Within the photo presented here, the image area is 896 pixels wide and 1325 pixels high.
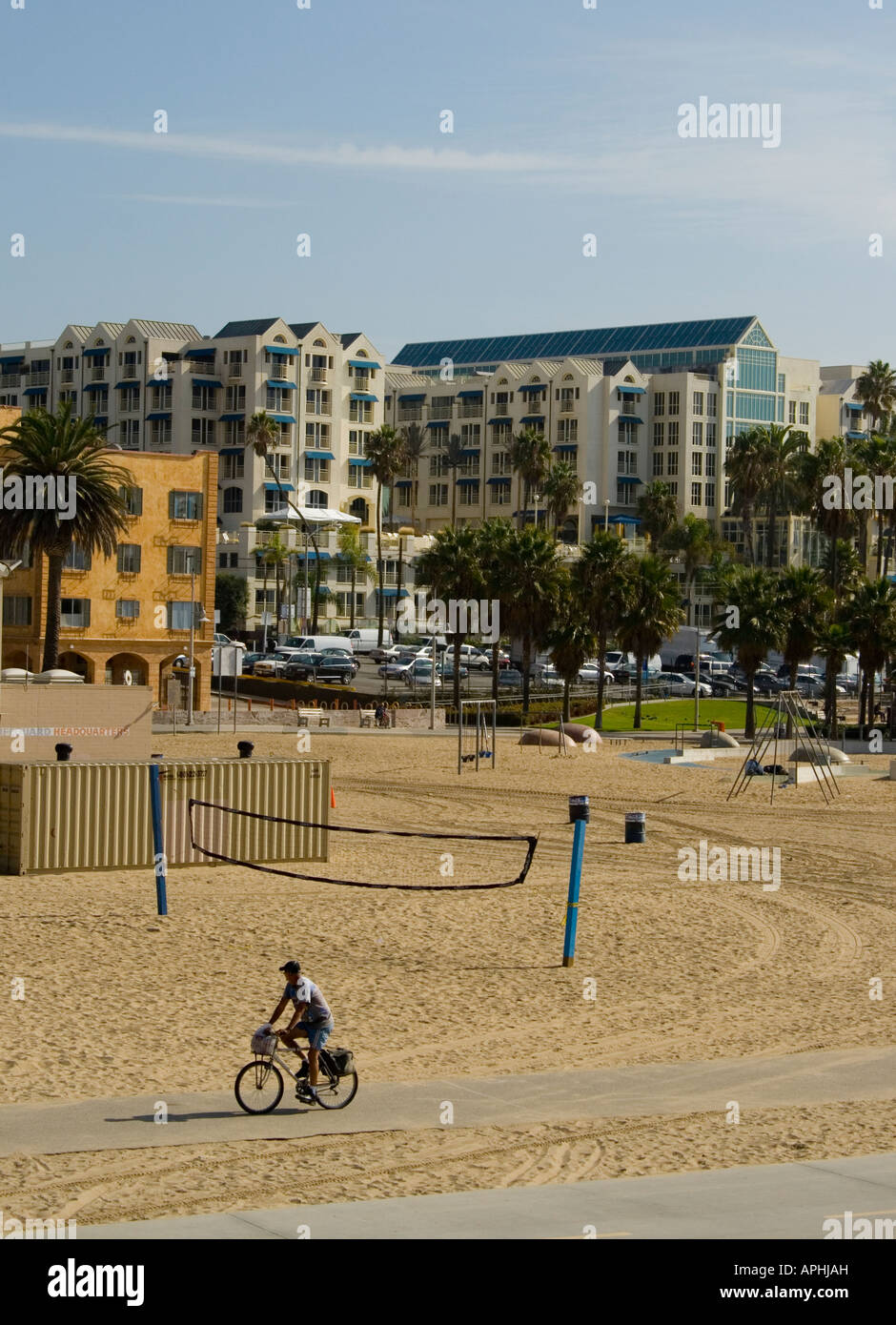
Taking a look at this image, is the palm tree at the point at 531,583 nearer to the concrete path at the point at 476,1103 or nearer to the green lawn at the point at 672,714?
the green lawn at the point at 672,714

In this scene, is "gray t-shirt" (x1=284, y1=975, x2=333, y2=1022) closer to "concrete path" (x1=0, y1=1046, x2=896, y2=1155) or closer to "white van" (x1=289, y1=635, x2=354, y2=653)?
"concrete path" (x1=0, y1=1046, x2=896, y2=1155)

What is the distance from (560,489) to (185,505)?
62823mm

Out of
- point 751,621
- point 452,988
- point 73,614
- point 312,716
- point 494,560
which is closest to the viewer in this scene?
point 452,988

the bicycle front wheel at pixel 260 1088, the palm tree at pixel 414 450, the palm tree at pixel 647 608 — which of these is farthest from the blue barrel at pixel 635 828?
the palm tree at pixel 414 450

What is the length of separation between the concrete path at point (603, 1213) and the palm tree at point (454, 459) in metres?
137

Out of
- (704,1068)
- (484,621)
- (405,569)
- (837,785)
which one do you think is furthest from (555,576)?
(704,1068)

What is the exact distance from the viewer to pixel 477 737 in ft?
192

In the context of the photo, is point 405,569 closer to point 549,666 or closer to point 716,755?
point 549,666

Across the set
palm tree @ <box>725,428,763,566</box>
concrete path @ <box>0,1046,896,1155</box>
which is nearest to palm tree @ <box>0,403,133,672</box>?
concrete path @ <box>0,1046,896,1155</box>

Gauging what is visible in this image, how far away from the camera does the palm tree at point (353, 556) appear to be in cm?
11988

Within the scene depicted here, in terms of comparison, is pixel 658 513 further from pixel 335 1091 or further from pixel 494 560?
pixel 335 1091

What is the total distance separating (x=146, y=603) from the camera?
74312mm

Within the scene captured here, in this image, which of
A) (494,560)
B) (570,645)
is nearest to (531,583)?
(494,560)

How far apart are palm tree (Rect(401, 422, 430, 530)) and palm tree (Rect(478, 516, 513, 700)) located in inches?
2460
